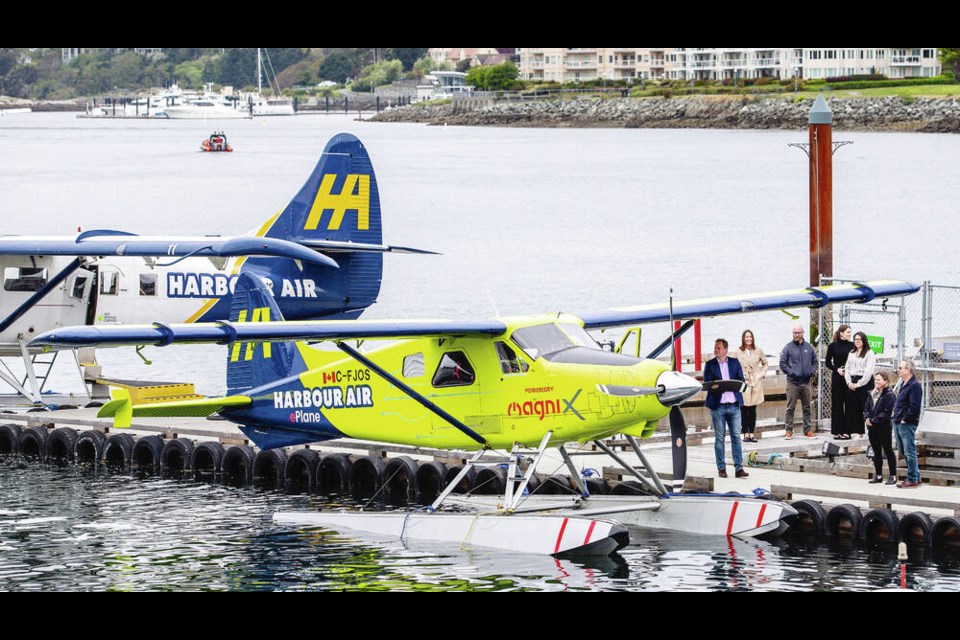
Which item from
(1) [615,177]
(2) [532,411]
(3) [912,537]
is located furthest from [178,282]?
(1) [615,177]

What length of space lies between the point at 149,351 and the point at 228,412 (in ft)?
74.2

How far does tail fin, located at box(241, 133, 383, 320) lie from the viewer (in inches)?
940

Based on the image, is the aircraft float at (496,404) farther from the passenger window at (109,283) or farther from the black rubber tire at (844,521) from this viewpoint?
the passenger window at (109,283)

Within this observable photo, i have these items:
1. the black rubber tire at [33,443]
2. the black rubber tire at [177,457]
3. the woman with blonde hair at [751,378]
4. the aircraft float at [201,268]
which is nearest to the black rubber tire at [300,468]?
the black rubber tire at [177,457]

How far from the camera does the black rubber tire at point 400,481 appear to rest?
1720 cm

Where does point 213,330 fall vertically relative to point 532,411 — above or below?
above

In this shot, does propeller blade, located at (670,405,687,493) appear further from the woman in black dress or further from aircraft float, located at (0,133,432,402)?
aircraft float, located at (0,133,432,402)

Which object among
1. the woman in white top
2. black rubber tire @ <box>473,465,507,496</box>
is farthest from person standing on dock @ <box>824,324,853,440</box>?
black rubber tire @ <box>473,465,507,496</box>

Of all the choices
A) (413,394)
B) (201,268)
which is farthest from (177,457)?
(413,394)

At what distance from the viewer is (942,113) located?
125m

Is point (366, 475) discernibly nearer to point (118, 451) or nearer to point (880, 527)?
point (118, 451)

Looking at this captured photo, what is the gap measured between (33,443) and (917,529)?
484 inches

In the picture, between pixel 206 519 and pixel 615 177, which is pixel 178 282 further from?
pixel 615 177

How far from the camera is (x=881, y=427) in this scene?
14.4 metres
